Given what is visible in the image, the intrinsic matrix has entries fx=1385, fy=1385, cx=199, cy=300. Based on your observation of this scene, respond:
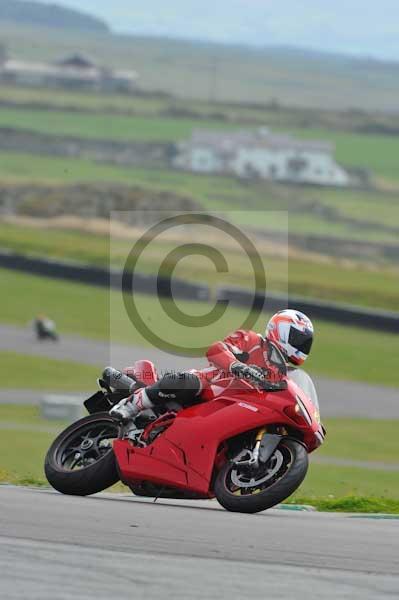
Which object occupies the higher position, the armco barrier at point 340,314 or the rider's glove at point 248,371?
the rider's glove at point 248,371

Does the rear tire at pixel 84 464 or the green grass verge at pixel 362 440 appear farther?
the green grass verge at pixel 362 440

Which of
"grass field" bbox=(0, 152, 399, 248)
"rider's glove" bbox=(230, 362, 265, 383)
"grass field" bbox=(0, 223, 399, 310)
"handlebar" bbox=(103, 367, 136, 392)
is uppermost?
"rider's glove" bbox=(230, 362, 265, 383)

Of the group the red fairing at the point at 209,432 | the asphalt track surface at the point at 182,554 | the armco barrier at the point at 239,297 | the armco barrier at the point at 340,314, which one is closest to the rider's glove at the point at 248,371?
the red fairing at the point at 209,432

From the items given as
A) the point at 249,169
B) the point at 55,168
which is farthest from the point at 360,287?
the point at 249,169

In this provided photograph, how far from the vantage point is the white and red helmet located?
10.3 meters

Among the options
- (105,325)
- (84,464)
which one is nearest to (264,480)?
(84,464)

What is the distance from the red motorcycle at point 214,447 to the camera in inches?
388

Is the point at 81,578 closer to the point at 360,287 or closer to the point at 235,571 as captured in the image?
the point at 235,571

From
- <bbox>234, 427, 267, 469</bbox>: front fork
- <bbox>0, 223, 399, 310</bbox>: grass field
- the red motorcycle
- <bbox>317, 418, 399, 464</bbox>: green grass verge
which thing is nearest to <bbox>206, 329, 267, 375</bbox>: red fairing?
the red motorcycle

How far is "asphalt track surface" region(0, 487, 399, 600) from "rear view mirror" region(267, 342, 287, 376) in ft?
3.56

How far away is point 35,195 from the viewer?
102 meters

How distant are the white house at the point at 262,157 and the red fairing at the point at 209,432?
461 ft

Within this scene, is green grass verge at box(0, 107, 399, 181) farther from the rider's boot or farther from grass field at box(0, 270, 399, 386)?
the rider's boot

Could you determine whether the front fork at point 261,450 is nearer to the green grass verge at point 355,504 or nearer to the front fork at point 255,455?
the front fork at point 255,455
